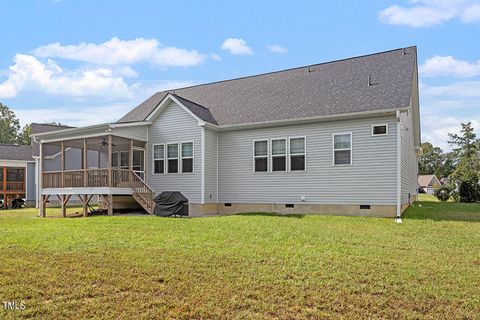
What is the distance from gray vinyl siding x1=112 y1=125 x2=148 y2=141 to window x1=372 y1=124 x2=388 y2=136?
9.90 metres

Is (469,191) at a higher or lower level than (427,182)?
higher

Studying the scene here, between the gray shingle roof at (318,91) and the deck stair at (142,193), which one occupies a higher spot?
the gray shingle roof at (318,91)

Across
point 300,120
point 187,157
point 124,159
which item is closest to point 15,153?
point 124,159

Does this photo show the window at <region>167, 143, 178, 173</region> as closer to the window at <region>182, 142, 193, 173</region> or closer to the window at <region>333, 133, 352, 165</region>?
the window at <region>182, 142, 193, 173</region>

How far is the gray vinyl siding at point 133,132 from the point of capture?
15.7 meters

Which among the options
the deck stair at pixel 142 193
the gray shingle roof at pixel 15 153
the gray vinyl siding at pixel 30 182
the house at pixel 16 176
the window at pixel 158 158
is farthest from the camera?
the gray vinyl siding at pixel 30 182

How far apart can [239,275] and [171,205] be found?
30.4 ft

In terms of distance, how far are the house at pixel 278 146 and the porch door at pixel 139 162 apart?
99 mm

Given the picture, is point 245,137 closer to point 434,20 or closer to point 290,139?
point 290,139

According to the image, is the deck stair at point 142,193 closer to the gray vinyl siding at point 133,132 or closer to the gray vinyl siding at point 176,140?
the gray vinyl siding at point 176,140

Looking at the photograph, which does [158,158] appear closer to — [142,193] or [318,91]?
[142,193]

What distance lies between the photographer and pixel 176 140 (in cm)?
1645

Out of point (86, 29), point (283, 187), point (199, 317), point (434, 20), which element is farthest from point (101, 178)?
point (434, 20)

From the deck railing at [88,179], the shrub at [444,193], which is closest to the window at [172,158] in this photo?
the deck railing at [88,179]
